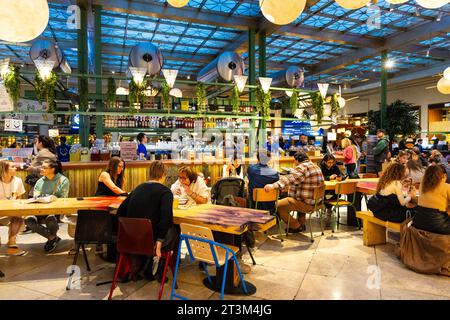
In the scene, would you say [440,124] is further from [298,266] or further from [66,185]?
[66,185]

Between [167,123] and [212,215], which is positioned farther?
[167,123]

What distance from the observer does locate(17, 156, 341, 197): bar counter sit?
6.82m

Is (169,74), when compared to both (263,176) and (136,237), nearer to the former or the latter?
(263,176)

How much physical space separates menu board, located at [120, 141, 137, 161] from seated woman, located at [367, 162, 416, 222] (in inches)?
223

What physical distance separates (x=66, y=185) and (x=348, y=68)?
16.6 metres

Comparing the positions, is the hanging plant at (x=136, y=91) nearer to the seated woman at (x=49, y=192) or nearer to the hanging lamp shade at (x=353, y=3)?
the seated woman at (x=49, y=192)

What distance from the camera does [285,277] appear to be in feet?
11.7

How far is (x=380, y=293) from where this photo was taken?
313 cm

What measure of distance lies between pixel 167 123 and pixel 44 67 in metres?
4.89

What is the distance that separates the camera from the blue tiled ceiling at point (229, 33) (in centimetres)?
970

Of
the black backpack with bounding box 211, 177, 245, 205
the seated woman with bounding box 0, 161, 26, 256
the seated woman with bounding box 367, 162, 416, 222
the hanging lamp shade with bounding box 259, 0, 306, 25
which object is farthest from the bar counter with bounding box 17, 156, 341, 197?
the hanging lamp shade with bounding box 259, 0, 306, 25

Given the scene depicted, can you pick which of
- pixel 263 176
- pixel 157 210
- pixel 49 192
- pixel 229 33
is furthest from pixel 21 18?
pixel 229 33

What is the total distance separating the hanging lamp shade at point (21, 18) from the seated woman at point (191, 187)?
2.14 meters
